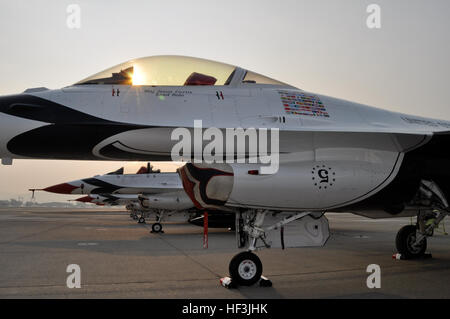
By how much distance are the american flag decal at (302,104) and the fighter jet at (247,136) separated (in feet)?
0.06

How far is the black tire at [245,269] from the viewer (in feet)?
16.7

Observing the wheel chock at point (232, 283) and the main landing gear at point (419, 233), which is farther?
the main landing gear at point (419, 233)

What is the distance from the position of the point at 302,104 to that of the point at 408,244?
15.6ft

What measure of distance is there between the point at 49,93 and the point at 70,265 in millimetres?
3654

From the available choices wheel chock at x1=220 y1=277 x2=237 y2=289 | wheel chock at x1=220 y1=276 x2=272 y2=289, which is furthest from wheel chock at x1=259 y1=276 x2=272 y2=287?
wheel chock at x1=220 y1=277 x2=237 y2=289

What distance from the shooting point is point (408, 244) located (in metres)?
7.94

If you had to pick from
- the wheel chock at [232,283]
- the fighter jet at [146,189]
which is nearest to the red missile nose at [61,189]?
the fighter jet at [146,189]

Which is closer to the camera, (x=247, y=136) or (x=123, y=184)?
(x=247, y=136)

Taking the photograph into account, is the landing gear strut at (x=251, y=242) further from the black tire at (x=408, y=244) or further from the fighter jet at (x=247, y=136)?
the black tire at (x=408, y=244)

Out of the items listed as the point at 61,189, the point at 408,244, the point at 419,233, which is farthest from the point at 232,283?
the point at 61,189

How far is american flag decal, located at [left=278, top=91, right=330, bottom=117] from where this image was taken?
194 inches

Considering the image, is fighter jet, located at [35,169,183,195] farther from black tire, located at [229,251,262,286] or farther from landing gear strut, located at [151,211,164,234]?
black tire, located at [229,251,262,286]

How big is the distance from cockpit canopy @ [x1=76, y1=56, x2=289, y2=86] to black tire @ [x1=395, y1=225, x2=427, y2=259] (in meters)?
4.97

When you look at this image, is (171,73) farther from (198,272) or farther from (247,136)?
(198,272)
